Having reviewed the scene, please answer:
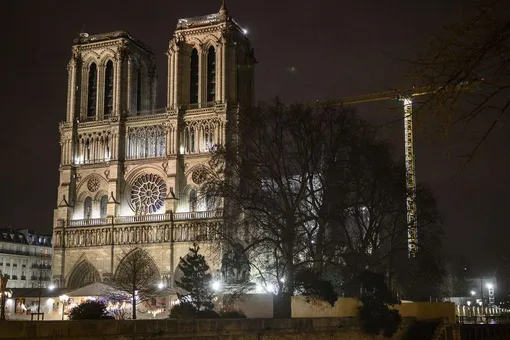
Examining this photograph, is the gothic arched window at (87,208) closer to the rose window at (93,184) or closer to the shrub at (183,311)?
the rose window at (93,184)

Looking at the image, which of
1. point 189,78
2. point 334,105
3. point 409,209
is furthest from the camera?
point 189,78

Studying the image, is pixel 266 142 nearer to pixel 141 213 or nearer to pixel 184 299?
pixel 184 299

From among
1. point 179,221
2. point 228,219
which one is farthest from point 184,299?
point 179,221

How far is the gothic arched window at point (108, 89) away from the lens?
66250mm

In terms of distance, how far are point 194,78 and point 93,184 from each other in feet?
40.2

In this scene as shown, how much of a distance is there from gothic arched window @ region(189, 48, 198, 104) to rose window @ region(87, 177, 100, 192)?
10.4 metres

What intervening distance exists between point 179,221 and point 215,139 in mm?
6983

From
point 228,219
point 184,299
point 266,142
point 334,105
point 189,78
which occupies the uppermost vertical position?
point 189,78

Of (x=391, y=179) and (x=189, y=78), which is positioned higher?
(x=189, y=78)

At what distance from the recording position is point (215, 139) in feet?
199

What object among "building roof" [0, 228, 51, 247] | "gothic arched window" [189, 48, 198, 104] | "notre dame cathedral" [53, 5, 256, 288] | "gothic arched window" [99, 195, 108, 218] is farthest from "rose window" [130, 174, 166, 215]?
"building roof" [0, 228, 51, 247]

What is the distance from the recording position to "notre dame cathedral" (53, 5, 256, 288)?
6069cm

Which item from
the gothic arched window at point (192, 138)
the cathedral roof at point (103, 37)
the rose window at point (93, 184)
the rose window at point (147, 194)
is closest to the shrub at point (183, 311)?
the gothic arched window at point (192, 138)

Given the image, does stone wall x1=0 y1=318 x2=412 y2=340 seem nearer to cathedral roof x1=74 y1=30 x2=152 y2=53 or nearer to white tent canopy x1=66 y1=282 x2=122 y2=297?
white tent canopy x1=66 y1=282 x2=122 y2=297
